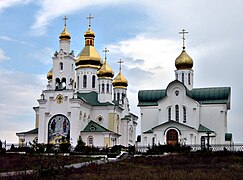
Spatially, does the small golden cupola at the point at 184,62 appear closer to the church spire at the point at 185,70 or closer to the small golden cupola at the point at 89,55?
the church spire at the point at 185,70

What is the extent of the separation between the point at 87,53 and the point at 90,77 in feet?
10.3

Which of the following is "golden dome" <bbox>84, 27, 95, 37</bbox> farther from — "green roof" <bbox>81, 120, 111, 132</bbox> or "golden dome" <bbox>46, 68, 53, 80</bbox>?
"green roof" <bbox>81, 120, 111, 132</bbox>

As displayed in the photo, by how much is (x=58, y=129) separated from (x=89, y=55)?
12064 mm


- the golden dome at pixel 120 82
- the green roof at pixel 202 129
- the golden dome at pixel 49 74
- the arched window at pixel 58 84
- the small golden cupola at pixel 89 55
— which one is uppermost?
the small golden cupola at pixel 89 55

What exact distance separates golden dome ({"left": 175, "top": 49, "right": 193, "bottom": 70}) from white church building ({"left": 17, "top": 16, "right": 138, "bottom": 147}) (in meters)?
8.85

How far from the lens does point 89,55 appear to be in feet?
198

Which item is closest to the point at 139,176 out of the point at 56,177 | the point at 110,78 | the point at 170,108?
the point at 56,177

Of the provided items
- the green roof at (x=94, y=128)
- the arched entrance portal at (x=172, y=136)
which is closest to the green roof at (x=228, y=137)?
the arched entrance portal at (x=172, y=136)

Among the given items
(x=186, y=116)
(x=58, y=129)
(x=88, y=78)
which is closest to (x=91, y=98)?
(x=88, y=78)

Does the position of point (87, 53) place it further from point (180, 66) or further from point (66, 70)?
point (180, 66)

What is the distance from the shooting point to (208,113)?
167 ft

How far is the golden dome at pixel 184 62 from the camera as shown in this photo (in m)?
53.7

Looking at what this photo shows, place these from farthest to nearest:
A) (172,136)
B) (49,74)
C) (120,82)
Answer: (120,82) < (49,74) < (172,136)

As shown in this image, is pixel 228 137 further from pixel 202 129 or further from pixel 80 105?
pixel 80 105
